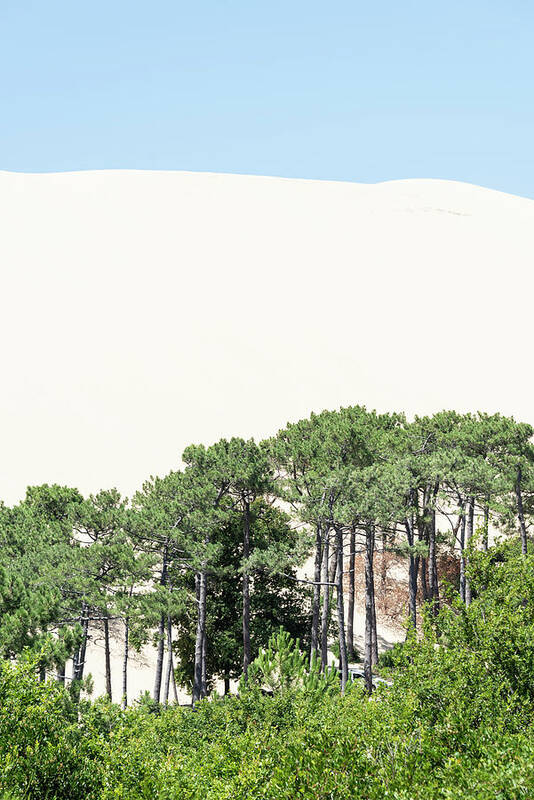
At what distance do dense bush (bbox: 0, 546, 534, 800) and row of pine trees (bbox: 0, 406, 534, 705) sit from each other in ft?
31.7

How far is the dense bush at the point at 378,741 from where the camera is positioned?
354 inches

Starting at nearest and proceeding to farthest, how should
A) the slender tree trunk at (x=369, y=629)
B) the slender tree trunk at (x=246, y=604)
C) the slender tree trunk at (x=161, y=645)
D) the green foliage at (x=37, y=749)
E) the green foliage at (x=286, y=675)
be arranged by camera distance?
the green foliage at (x=37, y=749), the green foliage at (x=286, y=675), the slender tree trunk at (x=161, y=645), the slender tree trunk at (x=369, y=629), the slender tree trunk at (x=246, y=604)

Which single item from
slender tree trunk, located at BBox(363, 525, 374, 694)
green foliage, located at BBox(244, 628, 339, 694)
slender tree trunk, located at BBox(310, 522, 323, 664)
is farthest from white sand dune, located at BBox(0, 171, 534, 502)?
green foliage, located at BBox(244, 628, 339, 694)

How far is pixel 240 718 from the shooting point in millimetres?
18828

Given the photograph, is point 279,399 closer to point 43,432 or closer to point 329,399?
point 329,399

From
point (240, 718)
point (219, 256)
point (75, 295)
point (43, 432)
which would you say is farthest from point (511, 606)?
point (219, 256)

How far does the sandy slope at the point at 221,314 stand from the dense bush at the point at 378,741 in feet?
84.9

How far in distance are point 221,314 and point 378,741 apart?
70.9 metres

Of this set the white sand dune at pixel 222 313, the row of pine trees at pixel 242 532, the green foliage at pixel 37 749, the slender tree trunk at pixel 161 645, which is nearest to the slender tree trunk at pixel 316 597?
the row of pine trees at pixel 242 532

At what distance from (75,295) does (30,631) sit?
227ft

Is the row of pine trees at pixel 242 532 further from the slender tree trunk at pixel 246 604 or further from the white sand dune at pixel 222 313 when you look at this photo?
the white sand dune at pixel 222 313

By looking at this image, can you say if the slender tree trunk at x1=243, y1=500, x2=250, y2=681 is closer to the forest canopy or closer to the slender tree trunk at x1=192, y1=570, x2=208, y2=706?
the forest canopy

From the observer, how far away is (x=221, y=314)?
79.8m

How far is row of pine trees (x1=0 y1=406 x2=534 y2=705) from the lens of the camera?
24719 millimetres
